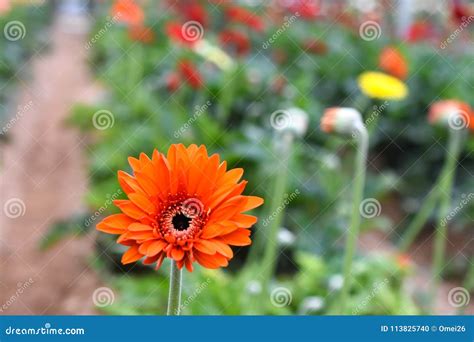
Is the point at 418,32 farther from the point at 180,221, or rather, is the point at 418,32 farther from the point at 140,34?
the point at 180,221

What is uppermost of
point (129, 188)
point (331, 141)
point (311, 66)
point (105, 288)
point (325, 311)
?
point (311, 66)

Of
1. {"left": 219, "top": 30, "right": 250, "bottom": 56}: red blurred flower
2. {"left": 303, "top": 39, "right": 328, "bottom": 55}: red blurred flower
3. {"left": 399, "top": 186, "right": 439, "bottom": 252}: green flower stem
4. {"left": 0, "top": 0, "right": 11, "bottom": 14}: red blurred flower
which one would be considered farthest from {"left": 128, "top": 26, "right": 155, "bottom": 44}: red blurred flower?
{"left": 399, "top": 186, "right": 439, "bottom": 252}: green flower stem

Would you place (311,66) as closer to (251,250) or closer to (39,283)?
(251,250)

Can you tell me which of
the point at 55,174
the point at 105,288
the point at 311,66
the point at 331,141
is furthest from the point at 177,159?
the point at 311,66

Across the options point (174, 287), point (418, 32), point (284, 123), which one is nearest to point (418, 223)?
point (284, 123)

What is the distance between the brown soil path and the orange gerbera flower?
0.78m

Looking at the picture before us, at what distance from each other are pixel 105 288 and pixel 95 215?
0.69ft

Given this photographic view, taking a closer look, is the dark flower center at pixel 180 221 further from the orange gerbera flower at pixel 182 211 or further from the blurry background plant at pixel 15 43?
the blurry background plant at pixel 15 43

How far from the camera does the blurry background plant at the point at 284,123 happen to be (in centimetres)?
163

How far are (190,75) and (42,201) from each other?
1.98 ft

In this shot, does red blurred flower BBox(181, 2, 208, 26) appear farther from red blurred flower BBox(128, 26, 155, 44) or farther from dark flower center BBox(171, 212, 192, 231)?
dark flower center BBox(171, 212, 192, 231)

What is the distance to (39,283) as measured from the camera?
1943 millimetres

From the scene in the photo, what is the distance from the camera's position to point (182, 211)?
80cm

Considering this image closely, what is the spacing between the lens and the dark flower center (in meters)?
0.79
